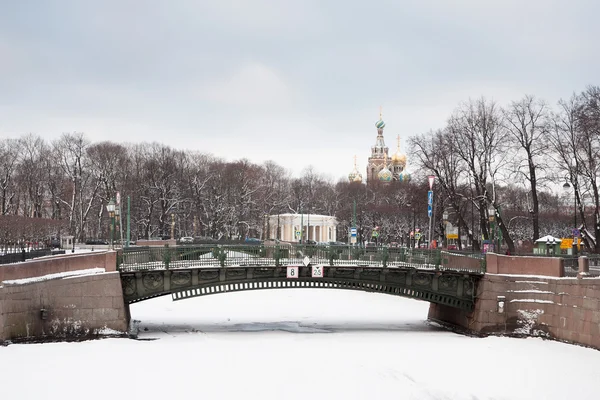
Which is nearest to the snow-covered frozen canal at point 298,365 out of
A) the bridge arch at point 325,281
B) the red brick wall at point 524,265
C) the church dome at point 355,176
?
the bridge arch at point 325,281

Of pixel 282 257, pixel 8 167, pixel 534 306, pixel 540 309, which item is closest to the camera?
pixel 540 309

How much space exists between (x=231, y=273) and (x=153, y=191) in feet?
175

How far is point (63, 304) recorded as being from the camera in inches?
1321

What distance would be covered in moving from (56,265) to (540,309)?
73.6 ft

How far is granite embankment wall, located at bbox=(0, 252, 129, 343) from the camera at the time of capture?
30922 millimetres

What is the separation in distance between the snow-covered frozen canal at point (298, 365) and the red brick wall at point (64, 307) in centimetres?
103

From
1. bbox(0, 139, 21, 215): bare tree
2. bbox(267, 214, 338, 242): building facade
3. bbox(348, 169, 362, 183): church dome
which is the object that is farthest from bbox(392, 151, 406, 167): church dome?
bbox(0, 139, 21, 215): bare tree

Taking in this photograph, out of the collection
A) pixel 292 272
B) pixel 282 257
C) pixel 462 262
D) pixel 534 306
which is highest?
pixel 282 257

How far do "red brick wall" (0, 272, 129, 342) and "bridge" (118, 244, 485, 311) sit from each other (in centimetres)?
144

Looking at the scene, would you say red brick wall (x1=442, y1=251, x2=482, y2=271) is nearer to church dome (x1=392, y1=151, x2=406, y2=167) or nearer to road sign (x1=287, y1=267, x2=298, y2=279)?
road sign (x1=287, y1=267, x2=298, y2=279)

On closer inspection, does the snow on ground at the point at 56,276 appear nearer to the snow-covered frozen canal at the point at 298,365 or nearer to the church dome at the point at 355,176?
the snow-covered frozen canal at the point at 298,365

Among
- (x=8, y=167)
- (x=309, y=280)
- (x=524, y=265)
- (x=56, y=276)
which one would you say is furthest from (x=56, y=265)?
(x=8, y=167)

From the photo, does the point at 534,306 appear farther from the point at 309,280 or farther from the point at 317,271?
the point at 309,280

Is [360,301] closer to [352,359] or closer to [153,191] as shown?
[352,359]
